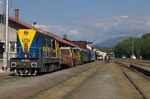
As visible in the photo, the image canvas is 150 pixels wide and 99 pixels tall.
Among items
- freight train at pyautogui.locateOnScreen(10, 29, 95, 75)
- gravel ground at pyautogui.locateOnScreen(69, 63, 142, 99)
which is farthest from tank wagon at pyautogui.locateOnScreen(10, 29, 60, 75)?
gravel ground at pyautogui.locateOnScreen(69, 63, 142, 99)

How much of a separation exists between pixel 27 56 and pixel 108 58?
4269 centimetres

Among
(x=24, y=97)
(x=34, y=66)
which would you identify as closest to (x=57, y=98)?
(x=24, y=97)

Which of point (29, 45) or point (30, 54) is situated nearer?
point (30, 54)

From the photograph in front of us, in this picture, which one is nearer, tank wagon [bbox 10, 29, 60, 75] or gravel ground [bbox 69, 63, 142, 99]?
gravel ground [bbox 69, 63, 142, 99]

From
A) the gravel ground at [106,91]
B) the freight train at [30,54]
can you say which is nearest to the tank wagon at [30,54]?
the freight train at [30,54]

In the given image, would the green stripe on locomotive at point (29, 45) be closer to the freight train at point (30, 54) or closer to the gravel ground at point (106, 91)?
the freight train at point (30, 54)

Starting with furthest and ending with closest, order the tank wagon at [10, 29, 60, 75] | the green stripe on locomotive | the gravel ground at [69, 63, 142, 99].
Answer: the green stripe on locomotive < the tank wagon at [10, 29, 60, 75] < the gravel ground at [69, 63, 142, 99]

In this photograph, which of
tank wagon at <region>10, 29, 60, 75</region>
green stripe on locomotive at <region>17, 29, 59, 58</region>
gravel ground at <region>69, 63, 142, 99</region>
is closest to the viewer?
gravel ground at <region>69, 63, 142, 99</region>

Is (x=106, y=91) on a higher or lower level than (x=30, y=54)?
lower

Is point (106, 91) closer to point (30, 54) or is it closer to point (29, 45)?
A: point (30, 54)

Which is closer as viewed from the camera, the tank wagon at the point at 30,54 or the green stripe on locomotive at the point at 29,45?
the tank wagon at the point at 30,54

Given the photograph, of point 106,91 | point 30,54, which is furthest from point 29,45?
point 106,91

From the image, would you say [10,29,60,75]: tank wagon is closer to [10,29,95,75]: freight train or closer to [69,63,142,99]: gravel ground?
[10,29,95,75]: freight train

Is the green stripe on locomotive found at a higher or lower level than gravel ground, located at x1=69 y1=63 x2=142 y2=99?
higher
